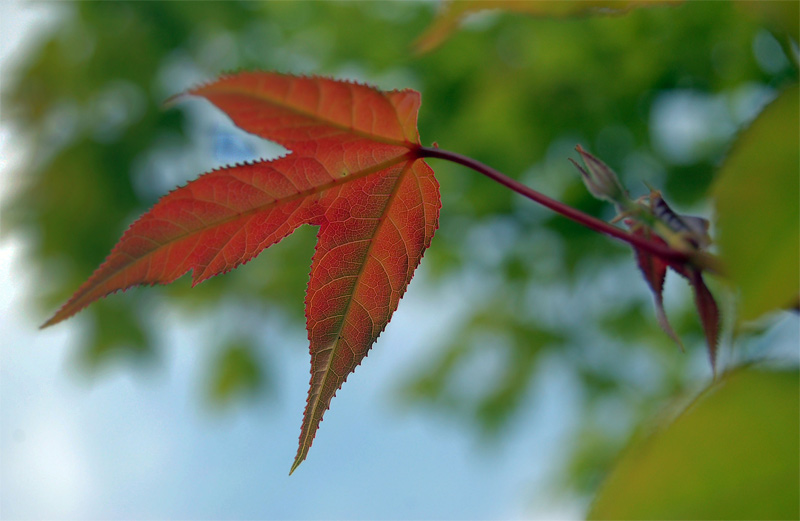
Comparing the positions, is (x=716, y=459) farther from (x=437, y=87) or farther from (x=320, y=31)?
(x=320, y=31)

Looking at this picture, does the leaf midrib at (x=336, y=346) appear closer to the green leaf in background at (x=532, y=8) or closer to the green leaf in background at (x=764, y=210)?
the green leaf in background at (x=532, y=8)

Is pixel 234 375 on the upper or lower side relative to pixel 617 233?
upper

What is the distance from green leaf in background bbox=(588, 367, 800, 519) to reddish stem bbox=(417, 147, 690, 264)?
0.12 meters

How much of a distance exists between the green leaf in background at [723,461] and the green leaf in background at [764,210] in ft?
0.08

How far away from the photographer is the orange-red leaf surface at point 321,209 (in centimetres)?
33

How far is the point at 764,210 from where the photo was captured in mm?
189

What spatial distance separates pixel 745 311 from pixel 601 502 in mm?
64

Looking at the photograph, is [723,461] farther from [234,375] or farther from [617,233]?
[234,375]

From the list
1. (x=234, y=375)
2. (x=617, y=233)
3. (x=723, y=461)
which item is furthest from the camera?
(x=234, y=375)

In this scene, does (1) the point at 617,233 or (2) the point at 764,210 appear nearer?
(2) the point at 764,210

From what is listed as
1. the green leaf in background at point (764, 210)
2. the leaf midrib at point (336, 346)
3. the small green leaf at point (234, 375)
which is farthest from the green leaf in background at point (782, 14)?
the small green leaf at point (234, 375)

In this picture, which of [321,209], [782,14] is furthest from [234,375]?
[782,14]

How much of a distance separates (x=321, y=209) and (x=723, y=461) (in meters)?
0.24

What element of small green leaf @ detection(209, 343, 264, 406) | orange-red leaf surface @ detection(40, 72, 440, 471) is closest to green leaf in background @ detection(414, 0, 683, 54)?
orange-red leaf surface @ detection(40, 72, 440, 471)
